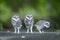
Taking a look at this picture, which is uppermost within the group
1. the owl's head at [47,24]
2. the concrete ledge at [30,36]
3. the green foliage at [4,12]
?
the green foliage at [4,12]

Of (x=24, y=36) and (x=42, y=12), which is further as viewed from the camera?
(x=42, y=12)

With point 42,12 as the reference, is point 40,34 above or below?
below

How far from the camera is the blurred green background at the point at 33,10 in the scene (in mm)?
2695

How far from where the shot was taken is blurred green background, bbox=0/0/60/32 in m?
2.70

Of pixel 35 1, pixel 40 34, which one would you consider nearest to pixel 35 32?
pixel 40 34

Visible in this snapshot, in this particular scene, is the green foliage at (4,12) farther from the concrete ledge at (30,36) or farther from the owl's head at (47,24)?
the owl's head at (47,24)

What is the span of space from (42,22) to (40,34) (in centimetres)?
17

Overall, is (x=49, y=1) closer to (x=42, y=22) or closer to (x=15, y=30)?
(x=42, y=22)

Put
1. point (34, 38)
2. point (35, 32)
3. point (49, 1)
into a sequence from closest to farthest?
point (34, 38) < point (35, 32) < point (49, 1)

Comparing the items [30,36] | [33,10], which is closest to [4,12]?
[33,10]

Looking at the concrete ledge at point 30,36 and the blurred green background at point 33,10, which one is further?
the blurred green background at point 33,10

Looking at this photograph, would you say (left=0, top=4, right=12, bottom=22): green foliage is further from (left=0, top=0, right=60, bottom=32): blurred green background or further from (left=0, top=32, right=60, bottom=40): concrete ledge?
(left=0, top=32, right=60, bottom=40): concrete ledge

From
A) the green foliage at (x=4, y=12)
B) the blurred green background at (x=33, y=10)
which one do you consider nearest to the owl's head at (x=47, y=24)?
the blurred green background at (x=33, y=10)

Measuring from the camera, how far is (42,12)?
2.76m
